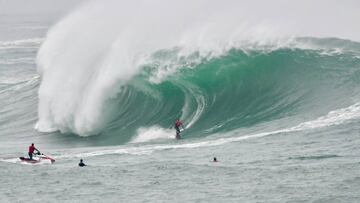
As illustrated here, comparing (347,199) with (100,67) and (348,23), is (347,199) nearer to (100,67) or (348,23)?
(100,67)

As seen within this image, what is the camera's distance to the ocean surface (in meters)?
28.9

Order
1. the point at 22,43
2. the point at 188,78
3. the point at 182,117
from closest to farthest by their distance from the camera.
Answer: the point at 182,117
the point at 188,78
the point at 22,43

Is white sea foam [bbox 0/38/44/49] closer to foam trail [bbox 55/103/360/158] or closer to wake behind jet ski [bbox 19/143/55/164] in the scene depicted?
wake behind jet ski [bbox 19/143/55/164]

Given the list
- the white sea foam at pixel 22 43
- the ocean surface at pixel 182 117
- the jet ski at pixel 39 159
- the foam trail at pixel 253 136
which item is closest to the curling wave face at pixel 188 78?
the ocean surface at pixel 182 117

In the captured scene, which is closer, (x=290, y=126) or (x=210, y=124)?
(x=290, y=126)

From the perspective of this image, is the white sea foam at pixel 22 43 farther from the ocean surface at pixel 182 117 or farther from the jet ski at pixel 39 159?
the jet ski at pixel 39 159

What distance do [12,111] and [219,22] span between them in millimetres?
13859

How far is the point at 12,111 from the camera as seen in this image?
51438mm

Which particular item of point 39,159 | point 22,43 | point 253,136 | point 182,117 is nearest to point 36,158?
point 39,159

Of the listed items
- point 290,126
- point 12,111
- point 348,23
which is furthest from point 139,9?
point 290,126

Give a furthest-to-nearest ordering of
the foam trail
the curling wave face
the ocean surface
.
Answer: the curling wave face < the foam trail < the ocean surface

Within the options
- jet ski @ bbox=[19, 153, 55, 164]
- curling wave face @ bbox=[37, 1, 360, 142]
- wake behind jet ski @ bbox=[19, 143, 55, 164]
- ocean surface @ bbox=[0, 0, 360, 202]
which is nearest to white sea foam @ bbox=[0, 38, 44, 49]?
ocean surface @ bbox=[0, 0, 360, 202]

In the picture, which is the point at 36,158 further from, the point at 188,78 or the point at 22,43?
the point at 22,43

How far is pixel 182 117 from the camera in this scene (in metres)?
42.2
